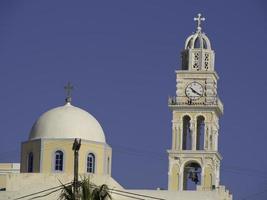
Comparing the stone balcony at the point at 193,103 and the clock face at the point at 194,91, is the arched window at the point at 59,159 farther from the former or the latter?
the clock face at the point at 194,91

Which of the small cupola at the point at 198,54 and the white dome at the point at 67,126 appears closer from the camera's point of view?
the white dome at the point at 67,126

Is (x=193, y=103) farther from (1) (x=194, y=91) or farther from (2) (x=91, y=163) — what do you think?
(2) (x=91, y=163)

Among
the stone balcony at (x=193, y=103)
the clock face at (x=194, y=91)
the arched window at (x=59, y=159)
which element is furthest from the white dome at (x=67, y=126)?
the clock face at (x=194, y=91)

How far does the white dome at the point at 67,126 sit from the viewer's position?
156 meters

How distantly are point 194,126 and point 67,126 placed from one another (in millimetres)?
26854

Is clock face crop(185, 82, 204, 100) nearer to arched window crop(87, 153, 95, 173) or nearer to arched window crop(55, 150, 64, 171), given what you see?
arched window crop(87, 153, 95, 173)

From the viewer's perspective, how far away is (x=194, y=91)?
18275 centimetres

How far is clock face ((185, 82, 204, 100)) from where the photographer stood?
598 feet

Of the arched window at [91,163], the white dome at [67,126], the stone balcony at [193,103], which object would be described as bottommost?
the arched window at [91,163]

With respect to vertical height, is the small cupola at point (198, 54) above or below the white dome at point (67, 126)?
above

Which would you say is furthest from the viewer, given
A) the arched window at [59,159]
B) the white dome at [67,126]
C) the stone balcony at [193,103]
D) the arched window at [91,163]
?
the stone balcony at [193,103]

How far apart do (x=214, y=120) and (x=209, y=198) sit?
87.6ft

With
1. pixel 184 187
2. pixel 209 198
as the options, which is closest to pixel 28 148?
pixel 209 198

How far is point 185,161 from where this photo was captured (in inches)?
7126
